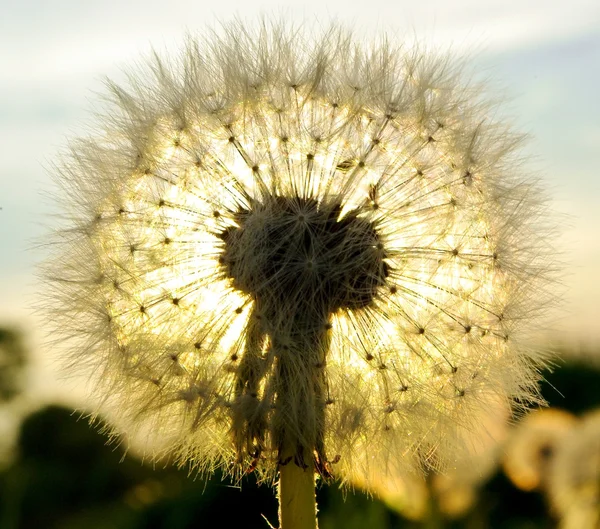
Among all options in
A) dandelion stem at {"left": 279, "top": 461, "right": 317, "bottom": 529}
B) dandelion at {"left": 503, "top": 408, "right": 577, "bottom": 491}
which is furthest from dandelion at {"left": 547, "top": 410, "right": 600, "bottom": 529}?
dandelion stem at {"left": 279, "top": 461, "right": 317, "bottom": 529}

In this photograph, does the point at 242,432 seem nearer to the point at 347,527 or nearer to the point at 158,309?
the point at 158,309

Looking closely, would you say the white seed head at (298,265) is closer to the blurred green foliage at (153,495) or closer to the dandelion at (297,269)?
the dandelion at (297,269)

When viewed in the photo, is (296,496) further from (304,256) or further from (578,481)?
(578,481)

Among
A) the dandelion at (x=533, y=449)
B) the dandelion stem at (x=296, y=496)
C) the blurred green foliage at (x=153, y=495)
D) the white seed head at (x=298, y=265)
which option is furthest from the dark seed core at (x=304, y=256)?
the blurred green foliage at (x=153, y=495)

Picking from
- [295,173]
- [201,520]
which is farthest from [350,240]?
[201,520]

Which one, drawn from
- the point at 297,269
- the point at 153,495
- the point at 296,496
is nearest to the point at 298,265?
the point at 297,269
